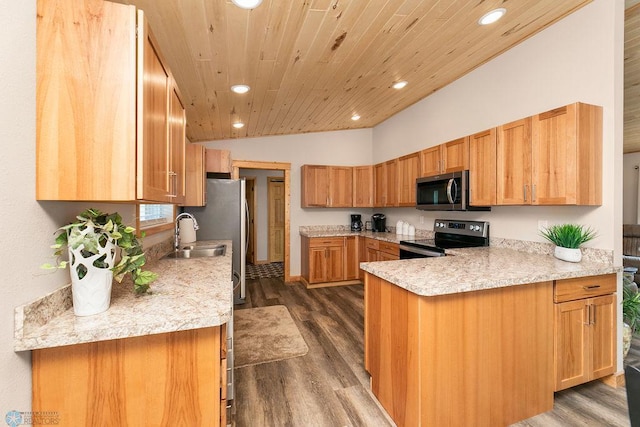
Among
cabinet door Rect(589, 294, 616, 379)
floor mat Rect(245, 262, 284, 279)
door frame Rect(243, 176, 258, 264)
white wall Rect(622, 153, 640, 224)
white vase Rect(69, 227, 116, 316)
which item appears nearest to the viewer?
white vase Rect(69, 227, 116, 316)

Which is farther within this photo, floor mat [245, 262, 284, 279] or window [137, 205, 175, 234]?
floor mat [245, 262, 284, 279]

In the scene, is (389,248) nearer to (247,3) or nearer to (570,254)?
(570,254)

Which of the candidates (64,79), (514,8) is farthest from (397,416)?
(514,8)

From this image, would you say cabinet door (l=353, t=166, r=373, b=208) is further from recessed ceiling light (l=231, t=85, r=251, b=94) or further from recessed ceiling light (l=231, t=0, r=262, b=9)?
recessed ceiling light (l=231, t=0, r=262, b=9)

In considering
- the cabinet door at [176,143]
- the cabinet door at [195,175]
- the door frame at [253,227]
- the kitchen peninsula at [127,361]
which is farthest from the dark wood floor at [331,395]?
the door frame at [253,227]

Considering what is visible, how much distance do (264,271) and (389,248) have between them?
3.13 m

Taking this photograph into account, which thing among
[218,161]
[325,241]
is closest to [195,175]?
[218,161]

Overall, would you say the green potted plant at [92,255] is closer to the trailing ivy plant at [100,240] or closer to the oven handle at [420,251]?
the trailing ivy plant at [100,240]

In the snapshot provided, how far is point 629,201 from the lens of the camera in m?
6.13

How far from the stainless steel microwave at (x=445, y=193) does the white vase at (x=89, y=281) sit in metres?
2.93

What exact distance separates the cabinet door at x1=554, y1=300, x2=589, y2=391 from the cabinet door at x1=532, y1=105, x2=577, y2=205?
0.76m

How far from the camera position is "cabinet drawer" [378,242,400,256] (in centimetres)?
376

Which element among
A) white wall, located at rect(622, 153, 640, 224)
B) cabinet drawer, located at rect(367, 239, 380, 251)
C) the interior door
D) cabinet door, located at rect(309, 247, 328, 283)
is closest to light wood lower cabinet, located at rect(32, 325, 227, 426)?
cabinet drawer, located at rect(367, 239, 380, 251)

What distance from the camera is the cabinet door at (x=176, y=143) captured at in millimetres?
1581
